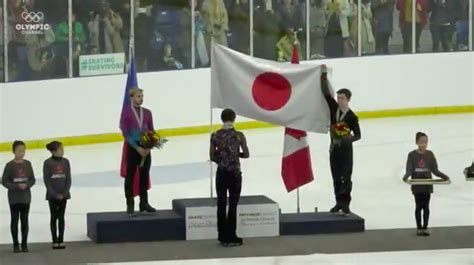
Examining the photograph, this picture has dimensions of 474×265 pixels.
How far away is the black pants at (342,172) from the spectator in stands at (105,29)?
9409 millimetres

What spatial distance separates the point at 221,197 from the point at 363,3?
13.8 meters

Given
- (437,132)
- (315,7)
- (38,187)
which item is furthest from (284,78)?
(315,7)

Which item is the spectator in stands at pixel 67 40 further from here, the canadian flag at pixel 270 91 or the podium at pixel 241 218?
the podium at pixel 241 218

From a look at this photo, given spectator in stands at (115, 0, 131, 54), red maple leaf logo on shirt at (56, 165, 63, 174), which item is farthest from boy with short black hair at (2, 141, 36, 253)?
spectator in stands at (115, 0, 131, 54)

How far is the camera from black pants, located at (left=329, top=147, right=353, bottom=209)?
530 inches

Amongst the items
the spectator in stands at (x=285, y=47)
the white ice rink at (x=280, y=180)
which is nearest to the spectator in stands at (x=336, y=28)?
the spectator in stands at (x=285, y=47)

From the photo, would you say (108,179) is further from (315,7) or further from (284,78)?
(315,7)

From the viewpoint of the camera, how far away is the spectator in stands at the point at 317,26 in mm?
25188

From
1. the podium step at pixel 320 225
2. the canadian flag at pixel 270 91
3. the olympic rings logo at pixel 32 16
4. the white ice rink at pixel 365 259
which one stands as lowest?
the white ice rink at pixel 365 259

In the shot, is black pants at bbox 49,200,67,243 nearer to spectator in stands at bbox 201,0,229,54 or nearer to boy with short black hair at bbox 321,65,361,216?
boy with short black hair at bbox 321,65,361,216

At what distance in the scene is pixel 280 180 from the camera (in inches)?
706

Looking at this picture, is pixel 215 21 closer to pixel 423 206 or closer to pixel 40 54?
pixel 40 54

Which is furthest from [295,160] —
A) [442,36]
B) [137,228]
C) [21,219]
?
[442,36]

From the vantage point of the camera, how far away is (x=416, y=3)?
2609 centimetres
